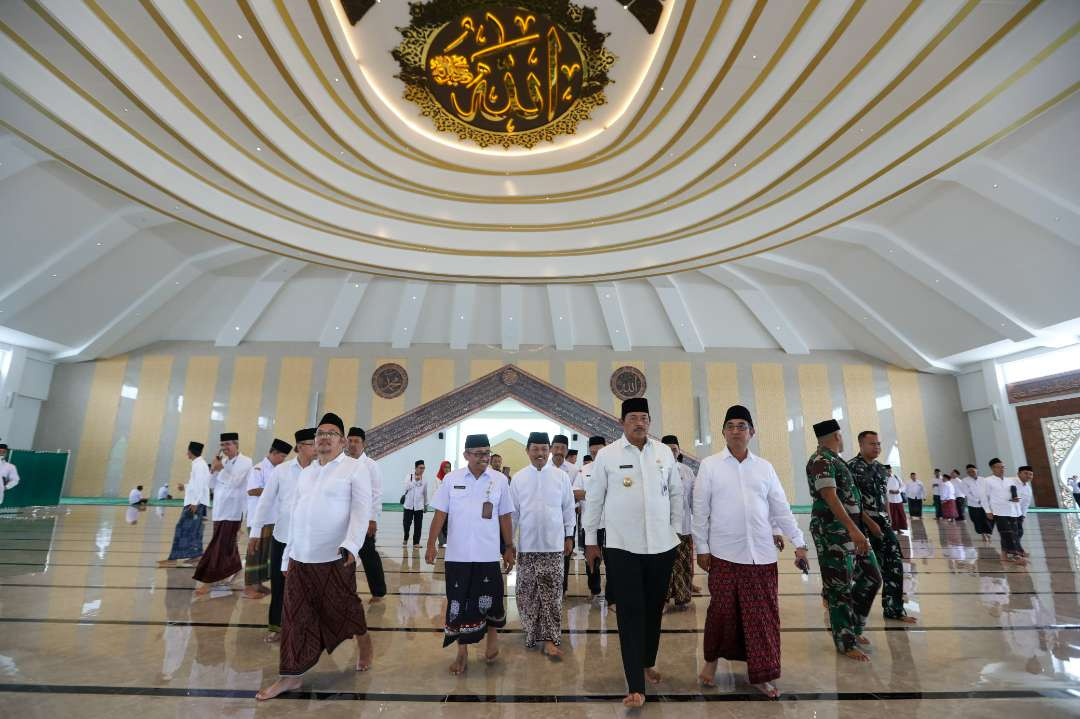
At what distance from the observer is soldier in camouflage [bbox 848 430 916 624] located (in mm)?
3039

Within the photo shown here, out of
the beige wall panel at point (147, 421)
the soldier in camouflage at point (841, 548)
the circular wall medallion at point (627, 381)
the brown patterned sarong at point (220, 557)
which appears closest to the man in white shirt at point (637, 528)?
the soldier in camouflage at point (841, 548)

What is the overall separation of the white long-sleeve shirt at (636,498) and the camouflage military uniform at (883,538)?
5.15ft

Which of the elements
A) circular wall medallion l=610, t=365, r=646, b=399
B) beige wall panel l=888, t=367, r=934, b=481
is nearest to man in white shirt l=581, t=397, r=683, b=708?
circular wall medallion l=610, t=365, r=646, b=399

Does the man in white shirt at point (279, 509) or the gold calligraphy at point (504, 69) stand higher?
the gold calligraphy at point (504, 69)

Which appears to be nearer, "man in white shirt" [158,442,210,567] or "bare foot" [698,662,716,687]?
"bare foot" [698,662,716,687]

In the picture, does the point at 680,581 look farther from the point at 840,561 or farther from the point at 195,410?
the point at 195,410

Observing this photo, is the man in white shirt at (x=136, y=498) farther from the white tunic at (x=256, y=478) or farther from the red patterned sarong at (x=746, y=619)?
the red patterned sarong at (x=746, y=619)

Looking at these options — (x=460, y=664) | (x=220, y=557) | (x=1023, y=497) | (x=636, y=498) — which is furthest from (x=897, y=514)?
(x=220, y=557)

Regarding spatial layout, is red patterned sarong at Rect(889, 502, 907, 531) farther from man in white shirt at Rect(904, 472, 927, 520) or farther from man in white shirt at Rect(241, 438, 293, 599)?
man in white shirt at Rect(241, 438, 293, 599)

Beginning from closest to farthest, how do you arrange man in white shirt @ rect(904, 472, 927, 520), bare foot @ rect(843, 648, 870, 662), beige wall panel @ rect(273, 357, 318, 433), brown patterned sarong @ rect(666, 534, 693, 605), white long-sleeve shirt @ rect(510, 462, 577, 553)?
bare foot @ rect(843, 648, 870, 662)
white long-sleeve shirt @ rect(510, 462, 577, 553)
brown patterned sarong @ rect(666, 534, 693, 605)
man in white shirt @ rect(904, 472, 927, 520)
beige wall panel @ rect(273, 357, 318, 433)

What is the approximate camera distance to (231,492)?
4.10m

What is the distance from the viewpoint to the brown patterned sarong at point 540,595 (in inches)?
103

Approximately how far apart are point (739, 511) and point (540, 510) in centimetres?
110

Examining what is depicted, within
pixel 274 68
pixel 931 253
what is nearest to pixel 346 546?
pixel 274 68
